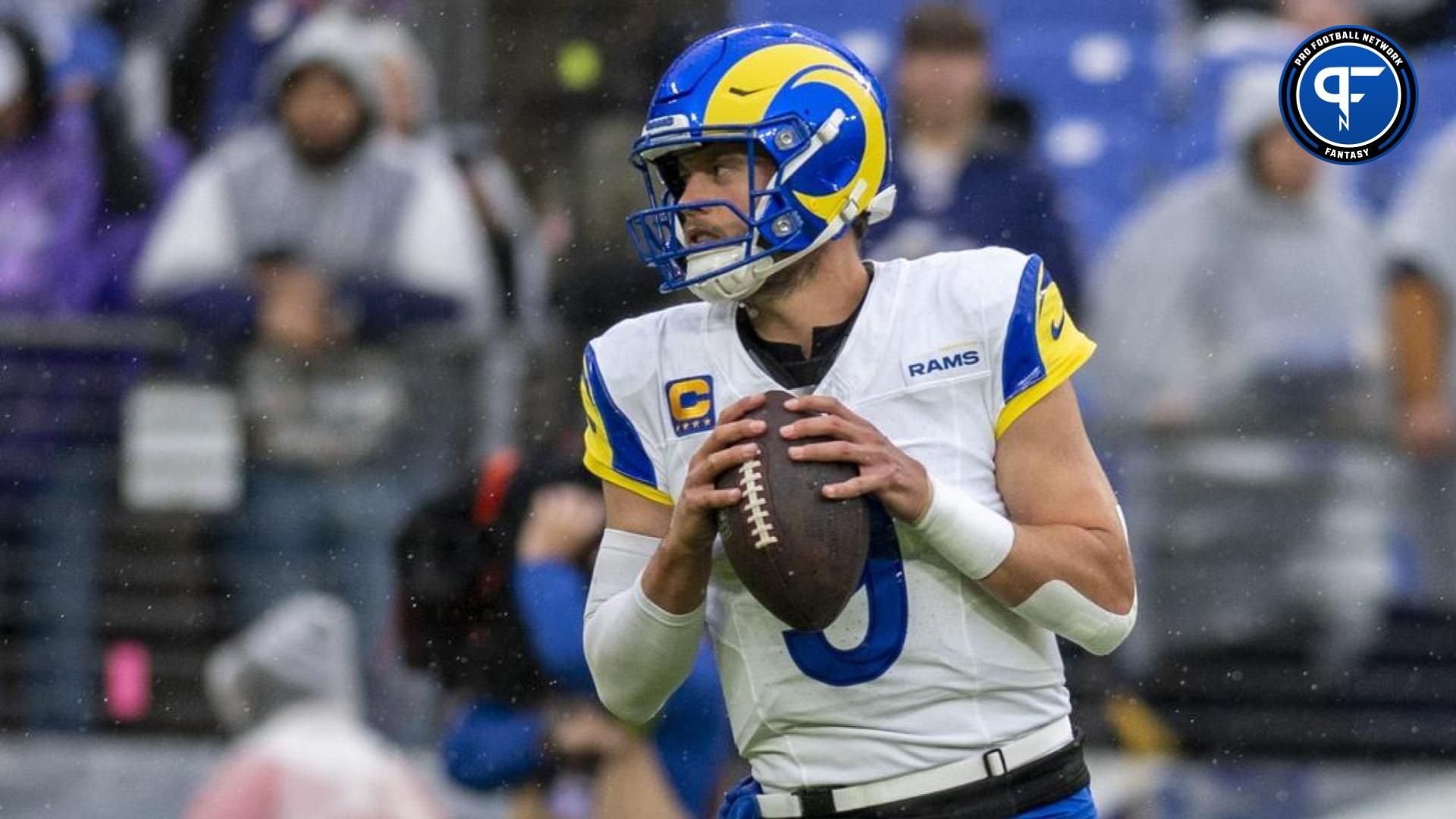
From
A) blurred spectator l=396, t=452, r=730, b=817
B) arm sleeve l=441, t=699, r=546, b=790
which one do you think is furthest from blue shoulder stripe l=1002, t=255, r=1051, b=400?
arm sleeve l=441, t=699, r=546, b=790

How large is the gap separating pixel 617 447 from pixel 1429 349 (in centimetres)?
328

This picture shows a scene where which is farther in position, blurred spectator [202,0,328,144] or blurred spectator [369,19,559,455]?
blurred spectator [202,0,328,144]

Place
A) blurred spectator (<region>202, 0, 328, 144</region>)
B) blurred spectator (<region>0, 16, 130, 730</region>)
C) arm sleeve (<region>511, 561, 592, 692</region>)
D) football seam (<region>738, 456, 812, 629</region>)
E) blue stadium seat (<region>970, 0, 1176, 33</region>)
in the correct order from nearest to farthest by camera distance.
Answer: football seam (<region>738, 456, 812, 629</region>) → arm sleeve (<region>511, 561, 592, 692</region>) → blue stadium seat (<region>970, 0, 1176, 33</region>) → blurred spectator (<region>202, 0, 328, 144</region>) → blurred spectator (<region>0, 16, 130, 730</region>)

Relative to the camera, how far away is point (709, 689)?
4.45m

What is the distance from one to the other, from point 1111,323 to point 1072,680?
0.85 meters

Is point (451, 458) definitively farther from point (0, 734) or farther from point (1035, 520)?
point (1035, 520)

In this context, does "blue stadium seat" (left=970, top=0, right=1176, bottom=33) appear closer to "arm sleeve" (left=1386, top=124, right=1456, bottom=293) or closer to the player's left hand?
"arm sleeve" (left=1386, top=124, right=1456, bottom=293)

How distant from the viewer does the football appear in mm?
2389

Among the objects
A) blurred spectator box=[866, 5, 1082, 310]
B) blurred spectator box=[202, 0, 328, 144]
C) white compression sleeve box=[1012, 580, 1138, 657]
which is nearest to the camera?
white compression sleeve box=[1012, 580, 1138, 657]

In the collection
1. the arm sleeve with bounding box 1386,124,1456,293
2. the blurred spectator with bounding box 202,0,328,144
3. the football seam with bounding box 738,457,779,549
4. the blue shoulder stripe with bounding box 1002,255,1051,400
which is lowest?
the arm sleeve with bounding box 1386,124,1456,293

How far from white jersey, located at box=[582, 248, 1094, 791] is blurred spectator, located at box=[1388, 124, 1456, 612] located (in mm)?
2944

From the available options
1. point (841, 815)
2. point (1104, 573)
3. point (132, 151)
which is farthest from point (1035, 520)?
point (132, 151)

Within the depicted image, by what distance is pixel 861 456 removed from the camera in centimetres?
240

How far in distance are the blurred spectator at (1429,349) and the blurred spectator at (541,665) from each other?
194cm
